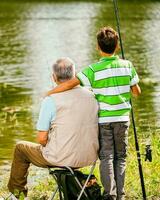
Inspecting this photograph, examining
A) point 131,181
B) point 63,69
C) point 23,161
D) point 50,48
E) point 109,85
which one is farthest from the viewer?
point 50,48

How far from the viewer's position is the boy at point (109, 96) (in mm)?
5926

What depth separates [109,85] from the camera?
19.5ft

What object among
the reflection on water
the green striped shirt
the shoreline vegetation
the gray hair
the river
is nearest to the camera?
the gray hair

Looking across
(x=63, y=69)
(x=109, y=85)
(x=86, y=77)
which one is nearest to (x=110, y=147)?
(x=109, y=85)

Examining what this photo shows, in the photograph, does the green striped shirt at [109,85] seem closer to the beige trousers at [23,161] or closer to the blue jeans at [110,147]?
the blue jeans at [110,147]

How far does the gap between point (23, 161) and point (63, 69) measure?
0.98 meters

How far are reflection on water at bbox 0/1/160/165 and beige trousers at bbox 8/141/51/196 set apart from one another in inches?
148

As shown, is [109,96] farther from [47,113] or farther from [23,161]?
[23,161]

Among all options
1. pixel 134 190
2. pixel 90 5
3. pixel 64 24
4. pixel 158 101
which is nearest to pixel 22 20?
pixel 64 24

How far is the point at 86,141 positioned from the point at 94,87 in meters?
0.49

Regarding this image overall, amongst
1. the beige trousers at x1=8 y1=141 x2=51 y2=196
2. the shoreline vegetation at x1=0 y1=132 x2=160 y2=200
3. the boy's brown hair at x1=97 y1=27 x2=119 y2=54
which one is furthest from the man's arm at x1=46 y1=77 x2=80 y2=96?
the shoreline vegetation at x1=0 y1=132 x2=160 y2=200

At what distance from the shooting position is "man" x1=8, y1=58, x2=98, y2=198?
586cm

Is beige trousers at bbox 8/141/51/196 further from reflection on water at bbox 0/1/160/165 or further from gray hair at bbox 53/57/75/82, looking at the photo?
reflection on water at bbox 0/1/160/165

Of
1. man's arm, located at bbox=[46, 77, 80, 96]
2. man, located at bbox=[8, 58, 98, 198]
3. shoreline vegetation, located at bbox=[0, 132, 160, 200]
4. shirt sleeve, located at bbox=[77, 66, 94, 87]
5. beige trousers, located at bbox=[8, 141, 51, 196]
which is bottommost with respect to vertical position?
shoreline vegetation, located at bbox=[0, 132, 160, 200]
